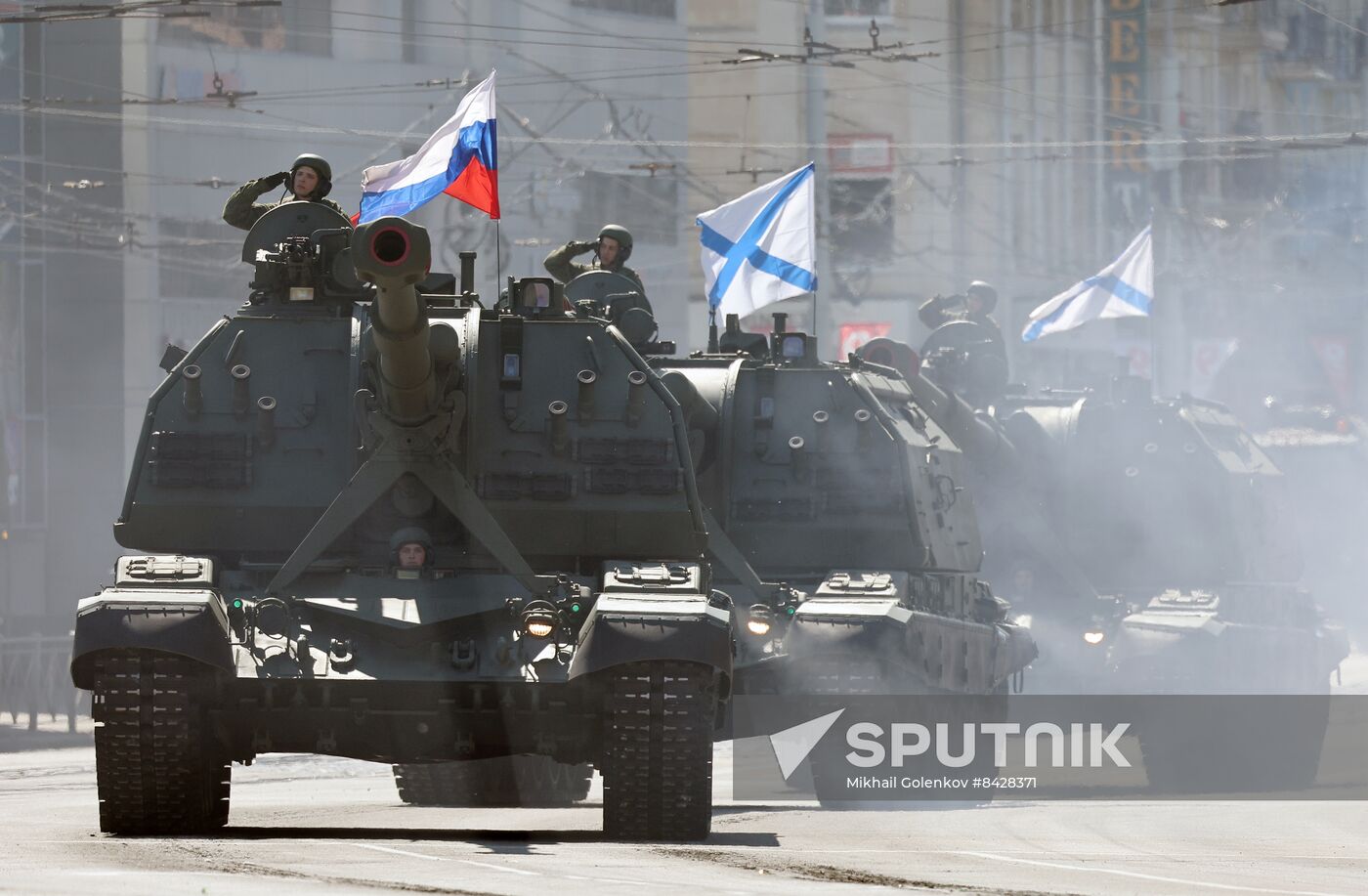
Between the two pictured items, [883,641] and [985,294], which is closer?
[883,641]

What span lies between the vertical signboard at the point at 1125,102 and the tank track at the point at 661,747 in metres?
44.0

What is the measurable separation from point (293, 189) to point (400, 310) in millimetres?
3931

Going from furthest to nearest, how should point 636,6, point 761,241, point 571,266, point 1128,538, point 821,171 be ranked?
point 636,6 < point 821,171 < point 1128,538 < point 761,241 < point 571,266

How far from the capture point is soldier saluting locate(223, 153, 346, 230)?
18.0m

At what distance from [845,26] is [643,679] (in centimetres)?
4483

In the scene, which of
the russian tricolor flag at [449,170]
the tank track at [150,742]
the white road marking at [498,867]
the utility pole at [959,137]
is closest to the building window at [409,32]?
the utility pole at [959,137]

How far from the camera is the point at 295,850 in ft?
44.8

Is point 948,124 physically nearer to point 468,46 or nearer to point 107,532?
point 468,46

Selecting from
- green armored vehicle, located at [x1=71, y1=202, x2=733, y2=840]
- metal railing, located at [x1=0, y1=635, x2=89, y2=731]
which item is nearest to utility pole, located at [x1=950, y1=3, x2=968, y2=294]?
metal railing, located at [x1=0, y1=635, x2=89, y2=731]

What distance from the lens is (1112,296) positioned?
32219 millimetres

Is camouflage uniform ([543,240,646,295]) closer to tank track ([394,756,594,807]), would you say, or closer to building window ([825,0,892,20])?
tank track ([394,756,594,807])

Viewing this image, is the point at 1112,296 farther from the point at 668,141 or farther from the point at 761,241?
the point at 668,141

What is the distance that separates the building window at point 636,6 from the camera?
51969 mm

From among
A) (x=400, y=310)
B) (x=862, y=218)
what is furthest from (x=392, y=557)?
(x=862, y=218)
